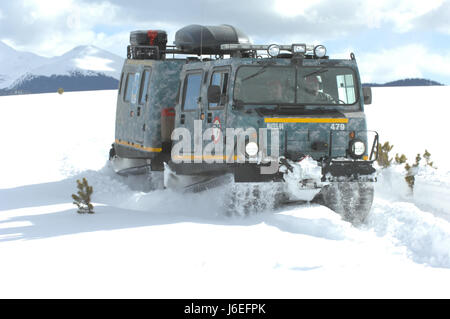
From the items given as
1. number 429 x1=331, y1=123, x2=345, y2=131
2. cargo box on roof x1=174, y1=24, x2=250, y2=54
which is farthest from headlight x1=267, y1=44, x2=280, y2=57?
cargo box on roof x1=174, y1=24, x2=250, y2=54

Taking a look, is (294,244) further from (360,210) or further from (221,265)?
(360,210)

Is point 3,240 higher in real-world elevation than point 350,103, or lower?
lower

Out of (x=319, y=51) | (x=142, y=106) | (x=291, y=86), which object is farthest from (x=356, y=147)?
(x=142, y=106)

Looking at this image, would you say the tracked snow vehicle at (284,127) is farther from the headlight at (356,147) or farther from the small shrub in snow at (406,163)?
the small shrub in snow at (406,163)

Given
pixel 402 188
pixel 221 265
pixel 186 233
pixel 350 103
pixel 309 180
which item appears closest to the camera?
pixel 221 265

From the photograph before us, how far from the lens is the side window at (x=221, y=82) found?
9.49 meters

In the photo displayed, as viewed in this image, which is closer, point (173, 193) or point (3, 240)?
point (3, 240)

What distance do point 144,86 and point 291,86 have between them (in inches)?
145

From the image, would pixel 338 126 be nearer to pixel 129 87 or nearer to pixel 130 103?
pixel 130 103

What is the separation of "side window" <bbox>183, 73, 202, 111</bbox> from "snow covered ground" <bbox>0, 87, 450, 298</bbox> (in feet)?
4.83

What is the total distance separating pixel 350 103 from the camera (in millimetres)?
9633

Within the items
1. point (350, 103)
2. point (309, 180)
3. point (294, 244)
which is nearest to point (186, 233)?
point (294, 244)

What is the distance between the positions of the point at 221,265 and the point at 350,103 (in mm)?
4197
